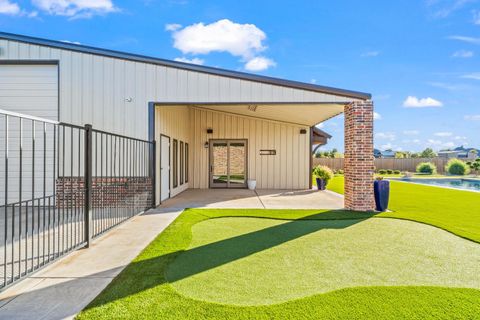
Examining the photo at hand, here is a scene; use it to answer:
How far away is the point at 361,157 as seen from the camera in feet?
25.4

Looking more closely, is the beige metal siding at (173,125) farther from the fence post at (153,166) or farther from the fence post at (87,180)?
the fence post at (87,180)

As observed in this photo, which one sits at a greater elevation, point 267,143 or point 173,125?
point 173,125

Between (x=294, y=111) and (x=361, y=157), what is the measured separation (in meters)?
3.58

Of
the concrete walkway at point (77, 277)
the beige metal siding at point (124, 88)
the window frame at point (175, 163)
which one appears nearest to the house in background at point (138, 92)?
the beige metal siding at point (124, 88)

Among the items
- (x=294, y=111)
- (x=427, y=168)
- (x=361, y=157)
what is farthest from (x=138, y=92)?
(x=427, y=168)

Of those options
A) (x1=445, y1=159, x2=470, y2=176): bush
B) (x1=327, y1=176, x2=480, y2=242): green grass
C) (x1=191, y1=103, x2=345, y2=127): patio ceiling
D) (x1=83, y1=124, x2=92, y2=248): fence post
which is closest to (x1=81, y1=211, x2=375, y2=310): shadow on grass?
(x1=83, y1=124, x2=92, y2=248): fence post

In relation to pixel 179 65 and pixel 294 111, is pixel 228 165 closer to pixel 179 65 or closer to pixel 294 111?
pixel 294 111

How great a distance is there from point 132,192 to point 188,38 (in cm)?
1239

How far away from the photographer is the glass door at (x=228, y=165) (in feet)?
A: 45.9

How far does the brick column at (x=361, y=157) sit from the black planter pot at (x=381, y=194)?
133mm

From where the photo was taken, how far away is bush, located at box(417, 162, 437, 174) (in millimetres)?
25095

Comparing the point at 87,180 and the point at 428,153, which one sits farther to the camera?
the point at 428,153

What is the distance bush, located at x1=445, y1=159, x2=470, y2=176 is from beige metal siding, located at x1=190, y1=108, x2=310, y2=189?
17518mm

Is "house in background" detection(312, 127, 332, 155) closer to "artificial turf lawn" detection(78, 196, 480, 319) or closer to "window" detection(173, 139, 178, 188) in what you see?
"window" detection(173, 139, 178, 188)
